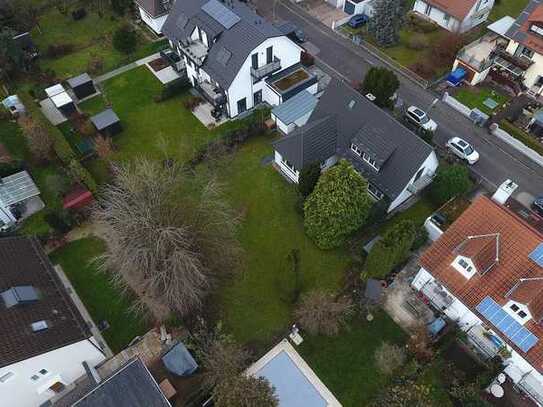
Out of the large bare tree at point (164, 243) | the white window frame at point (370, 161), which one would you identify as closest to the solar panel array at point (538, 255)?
the white window frame at point (370, 161)

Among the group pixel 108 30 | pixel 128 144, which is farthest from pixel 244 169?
pixel 108 30

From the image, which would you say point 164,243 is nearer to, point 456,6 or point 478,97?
point 478,97

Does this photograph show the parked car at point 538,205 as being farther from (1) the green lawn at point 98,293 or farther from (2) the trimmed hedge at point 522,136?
(1) the green lawn at point 98,293

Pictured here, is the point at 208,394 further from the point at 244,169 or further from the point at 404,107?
the point at 404,107

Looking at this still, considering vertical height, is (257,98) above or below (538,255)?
below

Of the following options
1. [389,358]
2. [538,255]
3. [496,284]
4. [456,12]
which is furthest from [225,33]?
[538,255]

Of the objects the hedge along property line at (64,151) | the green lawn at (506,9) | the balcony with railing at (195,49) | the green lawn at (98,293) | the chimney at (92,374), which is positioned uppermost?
the green lawn at (506,9)
